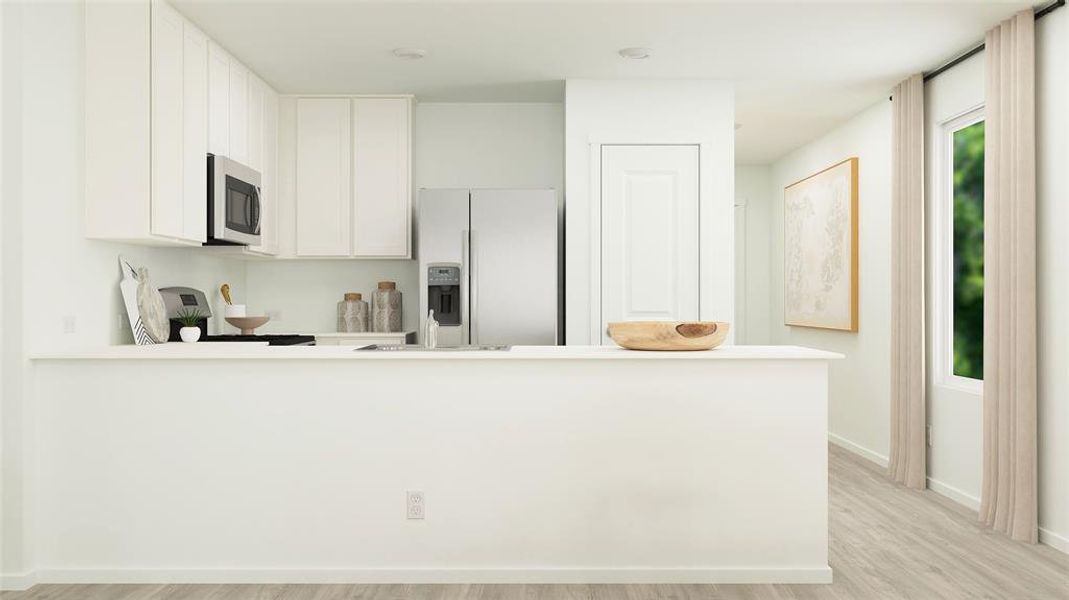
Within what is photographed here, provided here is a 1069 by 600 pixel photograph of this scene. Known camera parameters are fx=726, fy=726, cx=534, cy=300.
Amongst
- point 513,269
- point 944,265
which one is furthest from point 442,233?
point 944,265

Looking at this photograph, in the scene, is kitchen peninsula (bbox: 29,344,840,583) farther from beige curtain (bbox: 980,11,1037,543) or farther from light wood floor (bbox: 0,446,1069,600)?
beige curtain (bbox: 980,11,1037,543)

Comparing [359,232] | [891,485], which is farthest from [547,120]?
[891,485]

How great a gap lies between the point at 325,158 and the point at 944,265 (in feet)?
12.8

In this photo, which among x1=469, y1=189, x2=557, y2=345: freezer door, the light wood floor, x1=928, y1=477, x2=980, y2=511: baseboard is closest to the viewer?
the light wood floor

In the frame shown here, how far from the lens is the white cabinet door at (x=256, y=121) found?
4266mm

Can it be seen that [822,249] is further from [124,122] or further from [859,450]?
[124,122]

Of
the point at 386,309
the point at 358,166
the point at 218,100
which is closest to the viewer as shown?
the point at 218,100

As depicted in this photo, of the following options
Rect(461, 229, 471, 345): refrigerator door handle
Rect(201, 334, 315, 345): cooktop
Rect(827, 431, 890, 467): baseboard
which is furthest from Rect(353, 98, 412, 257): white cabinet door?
→ Rect(827, 431, 890, 467): baseboard

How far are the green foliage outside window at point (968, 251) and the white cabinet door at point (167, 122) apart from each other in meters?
4.13

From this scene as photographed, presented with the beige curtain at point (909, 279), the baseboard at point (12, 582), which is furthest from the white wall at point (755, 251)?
the baseboard at point (12, 582)

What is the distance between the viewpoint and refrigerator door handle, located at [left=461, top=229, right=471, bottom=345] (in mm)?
4438

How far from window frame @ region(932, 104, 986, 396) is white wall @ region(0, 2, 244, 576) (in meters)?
4.42

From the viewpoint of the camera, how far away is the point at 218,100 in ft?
12.5

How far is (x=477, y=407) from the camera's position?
9.19ft
